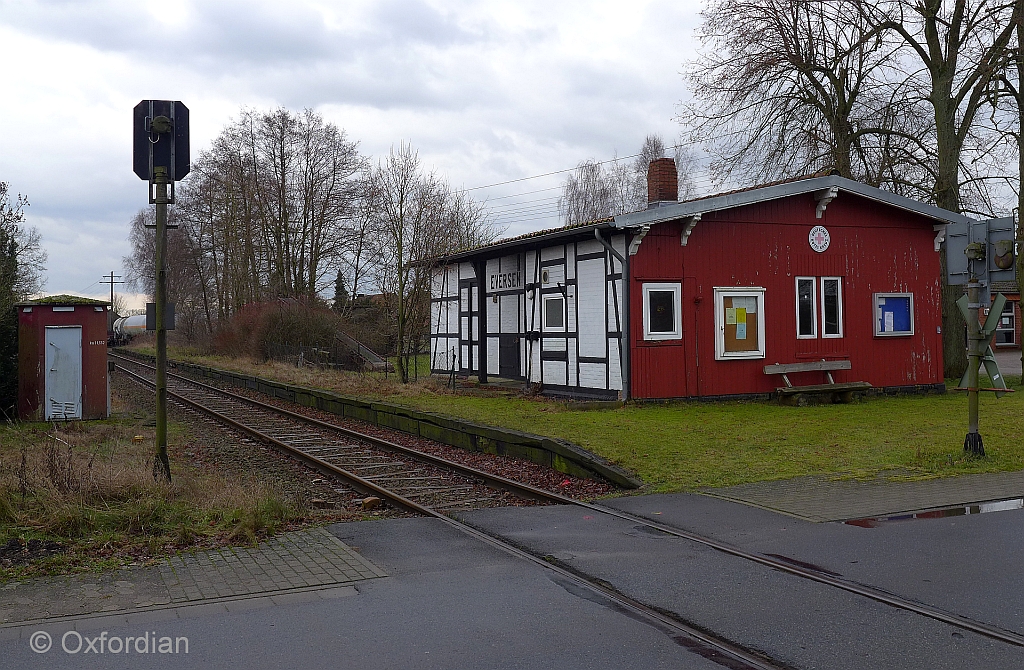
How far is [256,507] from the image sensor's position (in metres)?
7.72

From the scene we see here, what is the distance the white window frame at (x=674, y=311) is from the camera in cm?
1717

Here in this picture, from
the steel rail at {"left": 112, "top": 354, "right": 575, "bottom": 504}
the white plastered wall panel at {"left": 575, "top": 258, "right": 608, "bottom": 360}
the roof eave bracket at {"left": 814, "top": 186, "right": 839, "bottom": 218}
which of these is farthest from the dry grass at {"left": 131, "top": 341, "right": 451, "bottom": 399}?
the roof eave bracket at {"left": 814, "top": 186, "right": 839, "bottom": 218}

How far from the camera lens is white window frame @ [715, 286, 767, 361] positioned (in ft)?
58.7

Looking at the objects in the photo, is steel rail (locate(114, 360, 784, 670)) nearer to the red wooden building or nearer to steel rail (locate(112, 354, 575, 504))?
steel rail (locate(112, 354, 575, 504))

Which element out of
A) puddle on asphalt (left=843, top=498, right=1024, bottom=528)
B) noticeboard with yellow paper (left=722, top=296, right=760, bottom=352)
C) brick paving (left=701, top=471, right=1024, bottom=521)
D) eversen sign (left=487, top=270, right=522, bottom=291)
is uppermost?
eversen sign (left=487, top=270, right=522, bottom=291)

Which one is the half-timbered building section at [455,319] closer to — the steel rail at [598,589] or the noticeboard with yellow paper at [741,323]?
the noticeboard with yellow paper at [741,323]

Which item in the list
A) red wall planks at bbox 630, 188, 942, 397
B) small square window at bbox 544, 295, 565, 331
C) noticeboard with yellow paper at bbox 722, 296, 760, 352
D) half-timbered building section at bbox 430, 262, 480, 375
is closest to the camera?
red wall planks at bbox 630, 188, 942, 397

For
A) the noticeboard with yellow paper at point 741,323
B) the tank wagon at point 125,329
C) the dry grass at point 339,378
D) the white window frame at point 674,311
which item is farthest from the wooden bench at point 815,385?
the tank wagon at point 125,329

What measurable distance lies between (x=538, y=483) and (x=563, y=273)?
9195 mm

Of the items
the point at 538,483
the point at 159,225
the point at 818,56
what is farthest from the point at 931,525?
the point at 818,56

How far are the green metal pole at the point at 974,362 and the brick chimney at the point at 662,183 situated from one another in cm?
939

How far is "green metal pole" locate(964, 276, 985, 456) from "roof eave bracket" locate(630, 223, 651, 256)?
6.77 meters

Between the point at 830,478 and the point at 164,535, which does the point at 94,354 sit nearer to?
the point at 164,535

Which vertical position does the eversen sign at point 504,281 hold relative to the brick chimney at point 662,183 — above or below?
below
